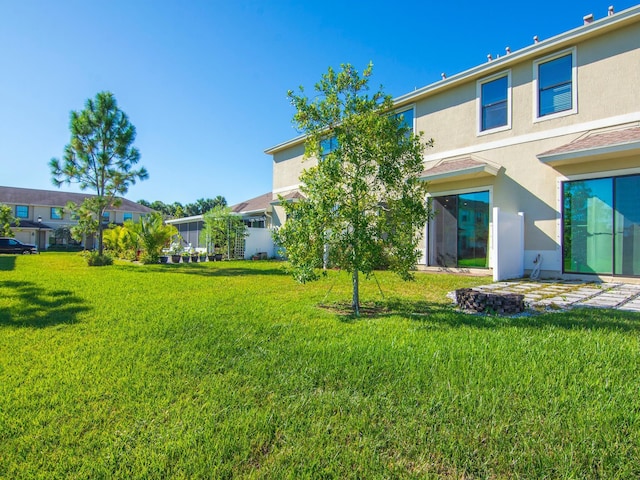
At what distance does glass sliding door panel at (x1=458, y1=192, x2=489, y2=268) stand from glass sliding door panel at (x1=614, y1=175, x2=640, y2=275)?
362cm

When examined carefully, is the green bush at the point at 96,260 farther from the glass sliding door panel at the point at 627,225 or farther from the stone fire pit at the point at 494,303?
the glass sliding door panel at the point at 627,225

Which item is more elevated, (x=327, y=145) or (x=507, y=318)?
(x=327, y=145)

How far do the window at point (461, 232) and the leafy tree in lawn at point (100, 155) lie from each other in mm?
15254

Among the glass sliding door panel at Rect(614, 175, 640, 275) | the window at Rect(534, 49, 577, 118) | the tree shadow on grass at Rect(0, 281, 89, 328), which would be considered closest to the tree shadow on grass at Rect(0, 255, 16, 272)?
the tree shadow on grass at Rect(0, 281, 89, 328)

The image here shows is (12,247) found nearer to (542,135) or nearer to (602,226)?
(542,135)

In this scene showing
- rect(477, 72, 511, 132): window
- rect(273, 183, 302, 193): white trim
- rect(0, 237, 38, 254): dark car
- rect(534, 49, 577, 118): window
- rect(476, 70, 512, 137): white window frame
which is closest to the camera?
rect(534, 49, 577, 118): window

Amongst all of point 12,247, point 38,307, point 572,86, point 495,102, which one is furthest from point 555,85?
point 12,247

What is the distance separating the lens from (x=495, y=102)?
1235 centimetres

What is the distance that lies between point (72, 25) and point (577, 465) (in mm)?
14038

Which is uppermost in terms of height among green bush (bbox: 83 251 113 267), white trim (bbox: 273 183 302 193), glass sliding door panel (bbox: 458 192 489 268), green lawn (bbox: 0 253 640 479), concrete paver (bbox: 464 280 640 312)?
white trim (bbox: 273 183 302 193)

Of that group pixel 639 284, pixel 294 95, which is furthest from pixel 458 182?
pixel 294 95

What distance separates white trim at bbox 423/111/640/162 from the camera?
380 inches

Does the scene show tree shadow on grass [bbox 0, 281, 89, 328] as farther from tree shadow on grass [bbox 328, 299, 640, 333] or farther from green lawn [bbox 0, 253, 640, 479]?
tree shadow on grass [bbox 328, 299, 640, 333]

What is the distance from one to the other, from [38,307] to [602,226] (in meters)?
14.5
